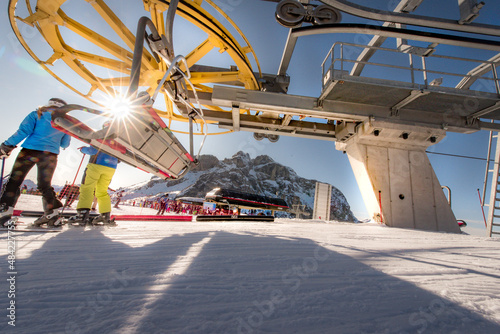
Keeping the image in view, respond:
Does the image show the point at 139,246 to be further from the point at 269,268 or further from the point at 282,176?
the point at 282,176

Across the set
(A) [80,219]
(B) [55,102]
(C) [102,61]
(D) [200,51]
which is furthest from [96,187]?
(C) [102,61]

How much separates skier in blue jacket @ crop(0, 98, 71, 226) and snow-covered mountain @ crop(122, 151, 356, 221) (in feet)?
271

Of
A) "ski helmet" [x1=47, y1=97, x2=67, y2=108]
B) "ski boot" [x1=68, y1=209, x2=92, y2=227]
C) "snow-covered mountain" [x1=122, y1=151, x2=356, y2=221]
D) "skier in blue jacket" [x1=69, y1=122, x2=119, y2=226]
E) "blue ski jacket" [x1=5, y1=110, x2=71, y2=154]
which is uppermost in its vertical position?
"snow-covered mountain" [x1=122, y1=151, x2=356, y2=221]

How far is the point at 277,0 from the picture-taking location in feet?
17.3

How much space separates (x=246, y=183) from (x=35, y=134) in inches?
3990

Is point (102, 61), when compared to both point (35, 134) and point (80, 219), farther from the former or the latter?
point (80, 219)

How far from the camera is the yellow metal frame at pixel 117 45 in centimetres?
408

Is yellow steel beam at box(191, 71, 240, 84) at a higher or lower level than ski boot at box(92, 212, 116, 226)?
higher

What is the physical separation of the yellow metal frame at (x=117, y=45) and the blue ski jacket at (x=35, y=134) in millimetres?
2042

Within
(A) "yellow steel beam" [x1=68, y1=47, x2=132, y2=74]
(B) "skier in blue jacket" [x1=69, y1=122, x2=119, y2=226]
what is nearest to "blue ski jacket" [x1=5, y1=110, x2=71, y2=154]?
(B) "skier in blue jacket" [x1=69, y1=122, x2=119, y2=226]

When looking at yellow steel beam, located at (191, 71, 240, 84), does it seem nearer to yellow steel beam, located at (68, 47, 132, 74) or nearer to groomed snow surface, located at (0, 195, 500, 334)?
yellow steel beam, located at (68, 47, 132, 74)

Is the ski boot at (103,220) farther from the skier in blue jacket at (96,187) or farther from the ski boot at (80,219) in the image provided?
the ski boot at (80,219)

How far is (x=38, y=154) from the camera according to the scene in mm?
2742

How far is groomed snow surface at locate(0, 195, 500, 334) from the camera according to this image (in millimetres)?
645
